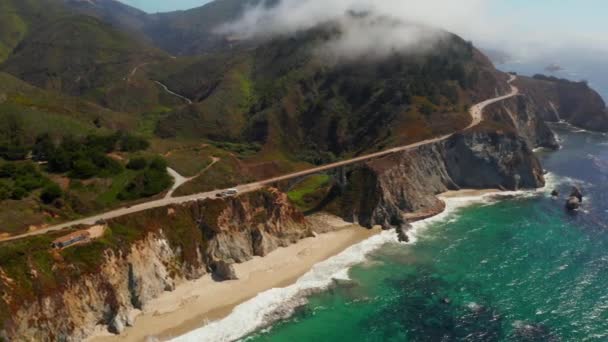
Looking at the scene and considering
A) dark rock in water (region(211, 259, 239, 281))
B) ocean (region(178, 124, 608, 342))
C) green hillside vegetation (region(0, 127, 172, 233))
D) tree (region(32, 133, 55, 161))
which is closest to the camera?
ocean (region(178, 124, 608, 342))

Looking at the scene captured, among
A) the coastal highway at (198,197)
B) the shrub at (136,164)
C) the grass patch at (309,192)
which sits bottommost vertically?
the grass patch at (309,192)

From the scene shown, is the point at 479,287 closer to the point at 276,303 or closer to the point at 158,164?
the point at 276,303

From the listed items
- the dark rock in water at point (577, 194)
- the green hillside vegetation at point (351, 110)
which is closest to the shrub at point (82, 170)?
the green hillside vegetation at point (351, 110)

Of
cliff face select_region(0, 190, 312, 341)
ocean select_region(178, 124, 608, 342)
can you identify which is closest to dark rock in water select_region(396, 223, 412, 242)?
ocean select_region(178, 124, 608, 342)

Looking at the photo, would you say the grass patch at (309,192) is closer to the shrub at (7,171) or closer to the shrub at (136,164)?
the shrub at (136,164)

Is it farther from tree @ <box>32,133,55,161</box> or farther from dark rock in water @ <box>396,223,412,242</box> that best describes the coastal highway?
tree @ <box>32,133,55,161</box>
